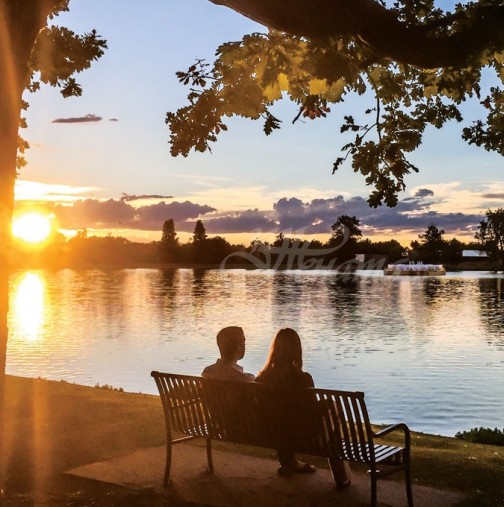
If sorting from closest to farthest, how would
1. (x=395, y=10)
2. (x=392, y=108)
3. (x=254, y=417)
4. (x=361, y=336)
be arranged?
(x=254, y=417), (x=395, y=10), (x=392, y=108), (x=361, y=336)

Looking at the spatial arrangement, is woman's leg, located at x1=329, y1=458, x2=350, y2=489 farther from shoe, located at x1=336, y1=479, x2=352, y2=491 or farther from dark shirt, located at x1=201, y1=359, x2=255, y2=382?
dark shirt, located at x1=201, y1=359, x2=255, y2=382

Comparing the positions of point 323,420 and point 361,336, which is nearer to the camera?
point 323,420

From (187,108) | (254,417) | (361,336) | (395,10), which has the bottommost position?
(361,336)

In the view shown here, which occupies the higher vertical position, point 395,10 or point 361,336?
point 395,10

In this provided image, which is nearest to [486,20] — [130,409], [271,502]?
[271,502]

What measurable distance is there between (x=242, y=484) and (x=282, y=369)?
1322mm

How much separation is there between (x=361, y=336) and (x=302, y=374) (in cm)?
3613

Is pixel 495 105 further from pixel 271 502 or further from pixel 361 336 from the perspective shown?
pixel 361 336

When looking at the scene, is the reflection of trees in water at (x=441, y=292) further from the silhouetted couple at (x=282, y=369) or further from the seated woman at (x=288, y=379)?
the seated woman at (x=288, y=379)

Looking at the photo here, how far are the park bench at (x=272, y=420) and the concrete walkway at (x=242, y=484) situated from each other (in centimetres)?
24

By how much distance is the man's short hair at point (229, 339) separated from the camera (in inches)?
301

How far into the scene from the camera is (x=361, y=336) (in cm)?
4278

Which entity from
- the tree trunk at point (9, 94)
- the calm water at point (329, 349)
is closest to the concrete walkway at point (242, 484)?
the tree trunk at point (9, 94)

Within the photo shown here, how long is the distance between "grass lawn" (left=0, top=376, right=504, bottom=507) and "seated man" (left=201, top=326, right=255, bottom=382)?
122cm
